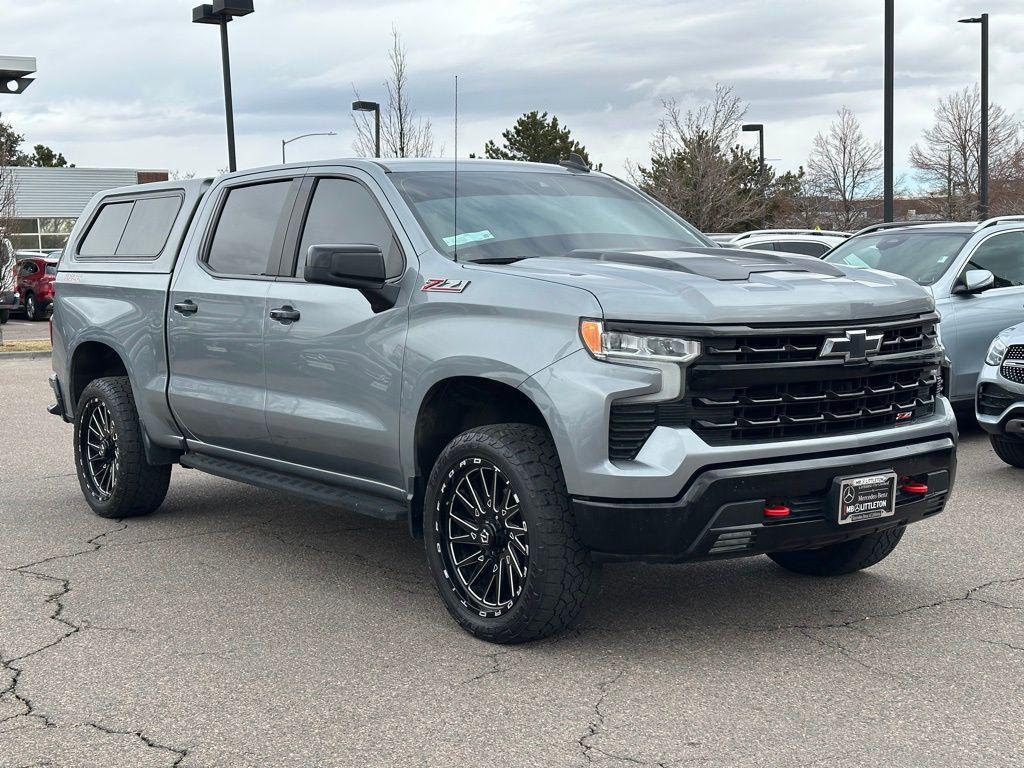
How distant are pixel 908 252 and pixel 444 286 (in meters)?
6.58

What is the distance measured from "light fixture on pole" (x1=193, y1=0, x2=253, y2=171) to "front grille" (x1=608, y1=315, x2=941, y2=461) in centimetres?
1769

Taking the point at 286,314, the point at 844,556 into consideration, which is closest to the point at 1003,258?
the point at 844,556

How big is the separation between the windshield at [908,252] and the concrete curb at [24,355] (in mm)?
14458

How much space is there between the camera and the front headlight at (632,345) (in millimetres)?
4488

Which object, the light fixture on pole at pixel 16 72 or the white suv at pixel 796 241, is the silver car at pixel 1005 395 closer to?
the white suv at pixel 796 241

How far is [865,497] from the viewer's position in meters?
4.77

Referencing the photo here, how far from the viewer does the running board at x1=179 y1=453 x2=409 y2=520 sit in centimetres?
554

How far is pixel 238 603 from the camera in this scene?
5.66m

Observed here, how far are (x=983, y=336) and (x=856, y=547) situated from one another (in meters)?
4.88

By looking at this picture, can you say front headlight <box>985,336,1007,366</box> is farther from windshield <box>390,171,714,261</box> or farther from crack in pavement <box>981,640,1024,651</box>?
crack in pavement <box>981,640,1024,651</box>

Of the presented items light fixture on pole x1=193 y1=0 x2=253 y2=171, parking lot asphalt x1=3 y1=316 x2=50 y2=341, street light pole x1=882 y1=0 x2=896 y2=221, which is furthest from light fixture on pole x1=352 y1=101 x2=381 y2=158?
street light pole x1=882 y1=0 x2=896 y2=221

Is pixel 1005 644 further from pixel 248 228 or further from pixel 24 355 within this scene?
pixel 24 355

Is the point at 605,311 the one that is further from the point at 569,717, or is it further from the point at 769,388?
the point at 569,717

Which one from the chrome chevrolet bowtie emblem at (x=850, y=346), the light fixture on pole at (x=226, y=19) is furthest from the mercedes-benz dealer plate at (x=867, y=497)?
the light fixture on pole at (x=226, y=19)
